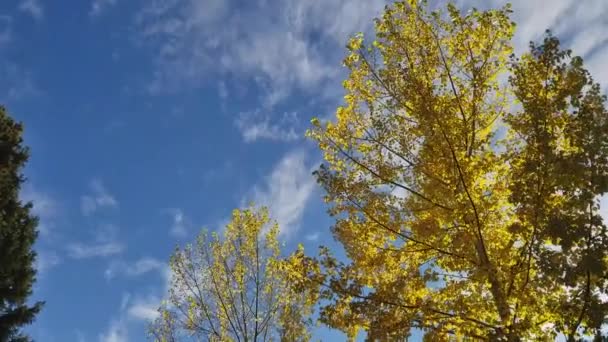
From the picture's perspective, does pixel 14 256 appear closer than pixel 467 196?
No

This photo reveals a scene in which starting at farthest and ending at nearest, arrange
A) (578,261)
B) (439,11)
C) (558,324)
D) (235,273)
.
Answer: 1. (235,273)
2. (439,11)
3. (558,324)
4. (578,261)

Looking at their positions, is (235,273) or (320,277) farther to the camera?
(235,273)

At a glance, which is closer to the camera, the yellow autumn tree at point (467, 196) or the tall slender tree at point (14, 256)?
the yellow autumn tree at point (467, 196)

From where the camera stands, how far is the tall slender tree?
11.8 meters

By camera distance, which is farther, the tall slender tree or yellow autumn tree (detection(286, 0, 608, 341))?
the tall slender tree

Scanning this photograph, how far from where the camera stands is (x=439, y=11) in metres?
7.36

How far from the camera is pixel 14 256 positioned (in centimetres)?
1202

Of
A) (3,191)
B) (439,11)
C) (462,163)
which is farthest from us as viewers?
(3,191)

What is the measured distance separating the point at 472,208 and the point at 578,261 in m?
1.33

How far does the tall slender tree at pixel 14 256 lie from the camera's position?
1184 centimetres

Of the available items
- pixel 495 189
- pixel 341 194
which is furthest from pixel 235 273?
pixel 495 189

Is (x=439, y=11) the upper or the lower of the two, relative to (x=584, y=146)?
upper

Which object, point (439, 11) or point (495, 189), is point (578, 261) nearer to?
point (495, 189)

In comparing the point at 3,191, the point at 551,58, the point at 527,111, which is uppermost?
the point at 3,191
